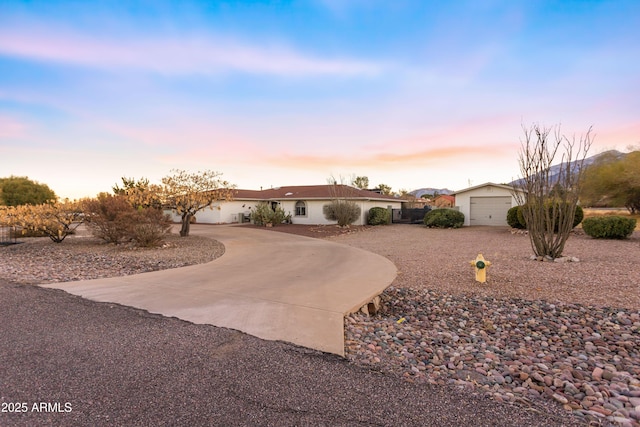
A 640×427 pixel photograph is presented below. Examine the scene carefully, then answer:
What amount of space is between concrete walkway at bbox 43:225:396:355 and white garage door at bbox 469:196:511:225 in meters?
16.1

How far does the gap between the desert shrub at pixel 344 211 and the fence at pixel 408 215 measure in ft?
18.0

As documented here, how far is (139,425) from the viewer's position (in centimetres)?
245

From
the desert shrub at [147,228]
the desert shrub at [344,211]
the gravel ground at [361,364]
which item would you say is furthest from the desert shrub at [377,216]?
the gravel ground at [361,364]

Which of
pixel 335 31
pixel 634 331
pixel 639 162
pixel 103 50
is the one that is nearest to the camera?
pixel 634 331

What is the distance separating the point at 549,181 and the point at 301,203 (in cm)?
2029

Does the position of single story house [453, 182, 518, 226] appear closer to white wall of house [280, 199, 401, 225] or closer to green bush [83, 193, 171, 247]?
white wall of house [280, 199, 401, 225]

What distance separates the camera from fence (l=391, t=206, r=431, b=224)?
28.1 meters

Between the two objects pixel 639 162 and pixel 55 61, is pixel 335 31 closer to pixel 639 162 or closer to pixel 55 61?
pixel 55 61

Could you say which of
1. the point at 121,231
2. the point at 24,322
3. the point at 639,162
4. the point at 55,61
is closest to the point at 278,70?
the point at 55,61

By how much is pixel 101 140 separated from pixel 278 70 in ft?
33.5

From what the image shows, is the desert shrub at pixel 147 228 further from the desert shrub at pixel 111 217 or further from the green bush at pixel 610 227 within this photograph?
the green bush at pixel 610 227

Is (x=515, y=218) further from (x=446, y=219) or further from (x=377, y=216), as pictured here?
(x=377, y=216)

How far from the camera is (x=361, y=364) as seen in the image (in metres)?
3.57

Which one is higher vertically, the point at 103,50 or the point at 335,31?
the point at 335,31
